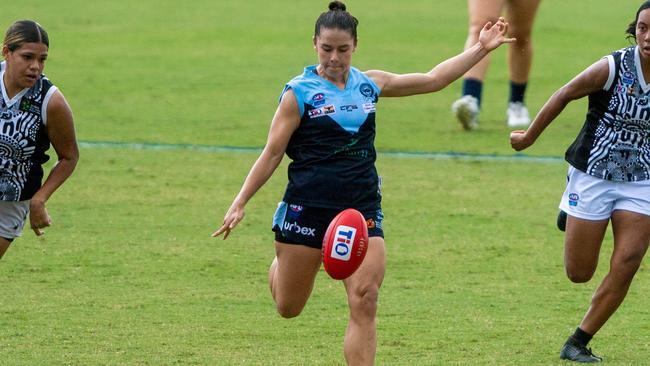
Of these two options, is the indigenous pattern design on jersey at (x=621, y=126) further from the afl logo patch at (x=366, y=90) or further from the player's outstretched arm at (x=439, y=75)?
the afl logo patch at (x=366, y=90)

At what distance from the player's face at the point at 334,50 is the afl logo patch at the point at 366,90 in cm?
13

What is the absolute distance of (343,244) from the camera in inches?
268

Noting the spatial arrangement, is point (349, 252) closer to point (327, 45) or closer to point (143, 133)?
point (327, 45)

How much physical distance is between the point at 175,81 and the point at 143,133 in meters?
3.47

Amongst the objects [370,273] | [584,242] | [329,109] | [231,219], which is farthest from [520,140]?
[231,219]

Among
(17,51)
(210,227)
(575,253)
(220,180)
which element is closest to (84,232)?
(210,227)

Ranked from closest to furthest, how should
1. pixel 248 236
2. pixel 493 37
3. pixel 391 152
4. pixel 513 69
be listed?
pixel 493 37, pixel 248 236, pixel 391 152, pixel 513 69

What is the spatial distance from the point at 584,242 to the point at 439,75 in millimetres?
1296

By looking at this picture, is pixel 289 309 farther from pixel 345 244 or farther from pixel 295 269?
pixel 345 244

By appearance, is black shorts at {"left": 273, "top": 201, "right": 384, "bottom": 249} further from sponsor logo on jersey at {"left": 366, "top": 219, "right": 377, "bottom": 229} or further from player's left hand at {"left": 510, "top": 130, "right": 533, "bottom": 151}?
player's left hand at {"left": 510, "top": 130, "right": 533, "bottom": 151}

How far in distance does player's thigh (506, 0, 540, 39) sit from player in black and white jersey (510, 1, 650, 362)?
7.27 m

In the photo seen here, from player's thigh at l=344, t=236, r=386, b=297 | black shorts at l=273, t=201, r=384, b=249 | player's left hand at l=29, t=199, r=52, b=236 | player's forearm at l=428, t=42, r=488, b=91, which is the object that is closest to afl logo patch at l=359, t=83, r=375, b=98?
player's forearm at l=428, t=42, r=488, b=91

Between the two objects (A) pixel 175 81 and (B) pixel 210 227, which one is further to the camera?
(A) pixel 175 81

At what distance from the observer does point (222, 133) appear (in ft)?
51.2
